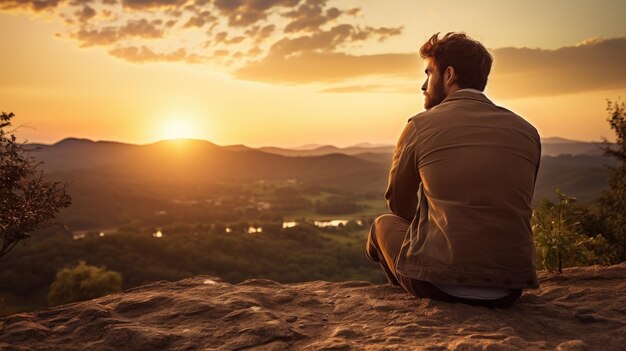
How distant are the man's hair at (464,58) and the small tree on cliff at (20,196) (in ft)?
12.8

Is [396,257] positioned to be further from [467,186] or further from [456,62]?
[456,62]

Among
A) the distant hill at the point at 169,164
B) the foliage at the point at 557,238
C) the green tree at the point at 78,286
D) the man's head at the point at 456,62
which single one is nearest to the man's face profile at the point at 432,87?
the man's head at the point at 456,62

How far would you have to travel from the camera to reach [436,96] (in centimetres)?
361

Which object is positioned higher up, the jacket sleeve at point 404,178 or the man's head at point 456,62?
the man's head at point 456,62

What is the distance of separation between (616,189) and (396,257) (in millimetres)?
24815

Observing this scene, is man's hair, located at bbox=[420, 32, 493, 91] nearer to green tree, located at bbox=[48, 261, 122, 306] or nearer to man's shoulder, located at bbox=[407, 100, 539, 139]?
man's shoulder, located at bbox=[407, 100, 539, 139]

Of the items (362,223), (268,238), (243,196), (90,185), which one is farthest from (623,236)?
(243,196)

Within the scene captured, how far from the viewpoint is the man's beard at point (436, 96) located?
11.7ft

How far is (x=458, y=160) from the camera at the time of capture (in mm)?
3020

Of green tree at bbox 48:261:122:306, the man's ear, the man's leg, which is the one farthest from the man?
green tree at bbox 48:261:122:306

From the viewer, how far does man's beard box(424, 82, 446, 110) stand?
11.7ft

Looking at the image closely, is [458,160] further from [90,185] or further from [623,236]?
[90,185]

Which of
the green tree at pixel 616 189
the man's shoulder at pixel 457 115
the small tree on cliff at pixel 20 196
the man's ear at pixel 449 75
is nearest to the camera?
the man's shoulder at pixel 457 115

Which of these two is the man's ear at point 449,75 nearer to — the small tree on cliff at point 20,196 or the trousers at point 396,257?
the trousers at point 396,257
